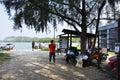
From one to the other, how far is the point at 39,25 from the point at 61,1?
2.78 m

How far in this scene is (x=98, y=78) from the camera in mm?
16297

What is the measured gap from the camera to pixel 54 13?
21953 mm

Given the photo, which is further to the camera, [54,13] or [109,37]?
[109,37]

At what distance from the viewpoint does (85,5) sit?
22375mm

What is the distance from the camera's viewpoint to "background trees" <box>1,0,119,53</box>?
69.1ft

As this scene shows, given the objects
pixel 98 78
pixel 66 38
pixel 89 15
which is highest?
pixel 89 15

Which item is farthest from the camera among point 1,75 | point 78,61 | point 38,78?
point 78,61

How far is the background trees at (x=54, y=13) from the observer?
2106 centimetres

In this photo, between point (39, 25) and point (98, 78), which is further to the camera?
point (39, 25)

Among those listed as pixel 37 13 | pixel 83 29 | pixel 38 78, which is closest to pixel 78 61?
pixel 83 29

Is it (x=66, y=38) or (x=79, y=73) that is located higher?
(x=66, y=38)

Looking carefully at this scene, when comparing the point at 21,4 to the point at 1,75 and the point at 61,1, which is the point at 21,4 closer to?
the point at 61,1

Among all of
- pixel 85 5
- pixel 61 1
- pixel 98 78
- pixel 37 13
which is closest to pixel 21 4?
pixel 37 13

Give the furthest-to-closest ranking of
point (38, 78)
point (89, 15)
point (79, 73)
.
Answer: point (89, 15) < point (79, 73) < point (38, 78)
